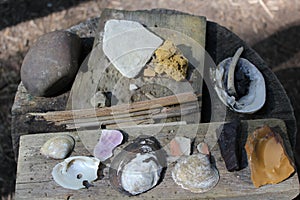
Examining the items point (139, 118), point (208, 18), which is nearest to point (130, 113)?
point (139, 118)

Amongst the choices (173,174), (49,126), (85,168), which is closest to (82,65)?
(49,126)

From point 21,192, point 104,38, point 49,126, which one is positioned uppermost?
point 104,38

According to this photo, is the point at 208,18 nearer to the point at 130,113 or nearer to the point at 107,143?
the point at 130,113

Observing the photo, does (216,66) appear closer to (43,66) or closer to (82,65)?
(82,65)

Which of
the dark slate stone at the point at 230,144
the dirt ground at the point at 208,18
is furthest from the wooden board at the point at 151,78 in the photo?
the dirt ground at the point at 208,18

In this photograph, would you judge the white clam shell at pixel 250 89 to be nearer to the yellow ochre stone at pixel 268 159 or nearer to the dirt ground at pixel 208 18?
the yellow ochre stone at pixel 268 159

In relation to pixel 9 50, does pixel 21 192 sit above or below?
below

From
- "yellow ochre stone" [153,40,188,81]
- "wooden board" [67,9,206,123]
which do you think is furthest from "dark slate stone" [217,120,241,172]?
"yellow ochre stone" [153,40,188,81]
